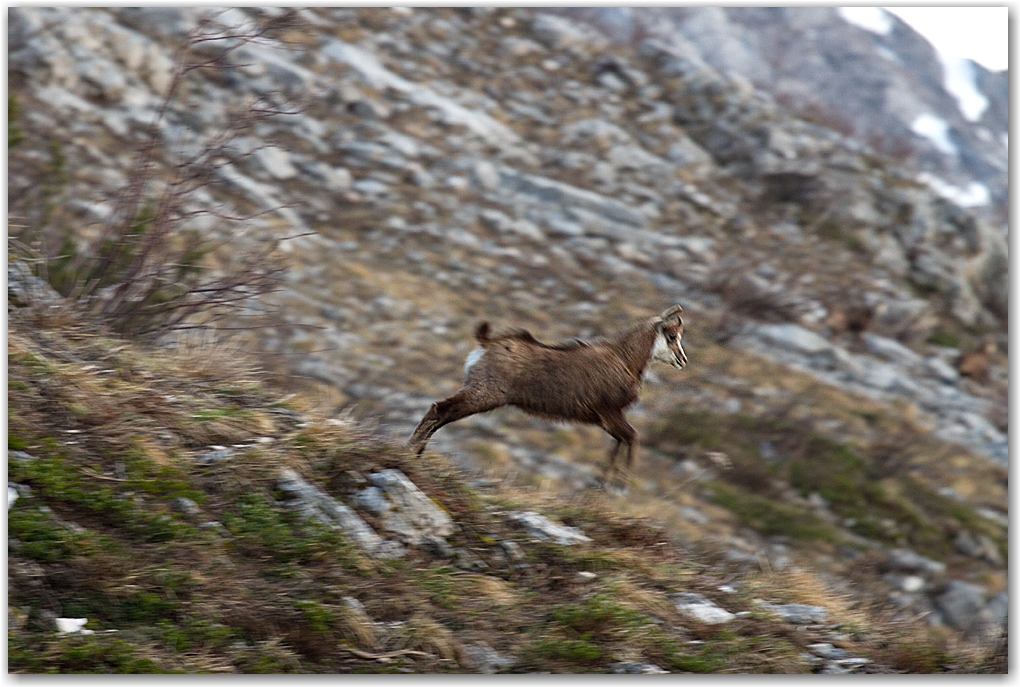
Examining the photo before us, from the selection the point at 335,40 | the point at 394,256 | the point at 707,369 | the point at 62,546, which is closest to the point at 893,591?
the point at 707,369

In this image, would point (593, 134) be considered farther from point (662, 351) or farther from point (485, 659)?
point (485, 659)

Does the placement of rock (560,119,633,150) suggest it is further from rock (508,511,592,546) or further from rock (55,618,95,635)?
rock (55,618,95,635)

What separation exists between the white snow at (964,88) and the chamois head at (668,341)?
977 centimetres

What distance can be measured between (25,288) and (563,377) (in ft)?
10.2

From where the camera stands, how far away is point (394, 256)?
1117cm

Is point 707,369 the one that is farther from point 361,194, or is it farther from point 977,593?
point 361,194

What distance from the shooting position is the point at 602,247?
12211mm

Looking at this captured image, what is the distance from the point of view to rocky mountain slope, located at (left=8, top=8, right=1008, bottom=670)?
912 centimetres

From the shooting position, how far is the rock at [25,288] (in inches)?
205

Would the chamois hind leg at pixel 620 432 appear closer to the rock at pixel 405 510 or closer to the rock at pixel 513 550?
the rock at pixel 513 550

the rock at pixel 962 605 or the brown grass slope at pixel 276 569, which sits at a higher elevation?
the brown grass slope at pixel 276 569

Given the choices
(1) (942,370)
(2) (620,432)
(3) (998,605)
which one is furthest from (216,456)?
(1) (942,370)

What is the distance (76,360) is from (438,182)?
7951mm

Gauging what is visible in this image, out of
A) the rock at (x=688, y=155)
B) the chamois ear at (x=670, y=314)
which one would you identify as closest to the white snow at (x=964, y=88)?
the rock at (x=688, y=155)
